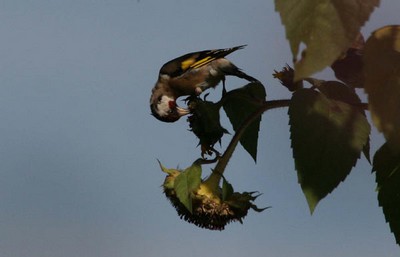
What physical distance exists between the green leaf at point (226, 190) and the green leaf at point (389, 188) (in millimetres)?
401

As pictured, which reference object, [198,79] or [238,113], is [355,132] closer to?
[238,113]

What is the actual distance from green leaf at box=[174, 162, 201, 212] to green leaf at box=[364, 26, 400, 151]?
1.69ft

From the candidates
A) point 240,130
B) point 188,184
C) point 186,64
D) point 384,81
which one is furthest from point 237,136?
point 186,64

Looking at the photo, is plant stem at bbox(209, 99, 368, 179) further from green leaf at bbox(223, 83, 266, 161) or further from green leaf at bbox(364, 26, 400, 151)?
green leaf at bbox(364, 26, 400, 151)

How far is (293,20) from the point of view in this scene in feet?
1.72

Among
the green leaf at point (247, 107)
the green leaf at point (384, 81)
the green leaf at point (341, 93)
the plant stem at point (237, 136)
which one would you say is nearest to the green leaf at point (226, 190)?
the plant stem at point (237, 136)

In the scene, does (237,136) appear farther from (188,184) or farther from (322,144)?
(322,144)

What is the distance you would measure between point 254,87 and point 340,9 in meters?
0.52

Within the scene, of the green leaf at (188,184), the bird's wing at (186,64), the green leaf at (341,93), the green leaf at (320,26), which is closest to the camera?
the green leaf at (320,26)

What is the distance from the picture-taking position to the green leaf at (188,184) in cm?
107

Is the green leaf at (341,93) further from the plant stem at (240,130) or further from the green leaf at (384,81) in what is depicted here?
the green leaf at (384,81)

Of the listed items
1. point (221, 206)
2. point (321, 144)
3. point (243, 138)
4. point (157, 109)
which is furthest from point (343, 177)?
point (157, 109)

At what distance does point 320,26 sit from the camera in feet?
1.67

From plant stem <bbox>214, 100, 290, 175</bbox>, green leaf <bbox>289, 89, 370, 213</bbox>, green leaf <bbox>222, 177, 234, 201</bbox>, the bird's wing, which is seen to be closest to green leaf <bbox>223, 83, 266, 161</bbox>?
plant stem <bbox>214, 100, 290, 175</bbox>
